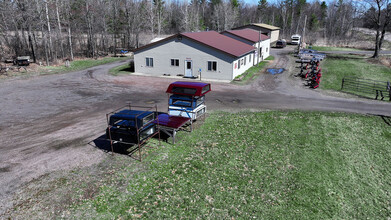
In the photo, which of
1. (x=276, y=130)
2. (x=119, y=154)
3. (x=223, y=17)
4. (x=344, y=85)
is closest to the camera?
(x=119, y=154)

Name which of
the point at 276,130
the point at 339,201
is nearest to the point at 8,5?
the point at 276,130

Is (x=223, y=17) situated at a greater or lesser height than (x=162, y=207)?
greater

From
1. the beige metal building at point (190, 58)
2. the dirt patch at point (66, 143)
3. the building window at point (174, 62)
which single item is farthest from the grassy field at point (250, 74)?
the dirt patch at point (66, 143)

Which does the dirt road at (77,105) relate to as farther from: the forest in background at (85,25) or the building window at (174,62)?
the forest in background at (85,25)

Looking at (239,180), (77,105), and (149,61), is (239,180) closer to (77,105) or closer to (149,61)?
(77,105)

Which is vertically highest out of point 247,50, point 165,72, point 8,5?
point 8,5

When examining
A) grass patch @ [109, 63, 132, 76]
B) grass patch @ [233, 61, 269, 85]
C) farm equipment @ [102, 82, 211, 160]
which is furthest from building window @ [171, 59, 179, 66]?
farm equipment @ [102, 82, 211, 160]

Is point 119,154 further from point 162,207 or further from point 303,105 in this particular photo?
point 303,105
